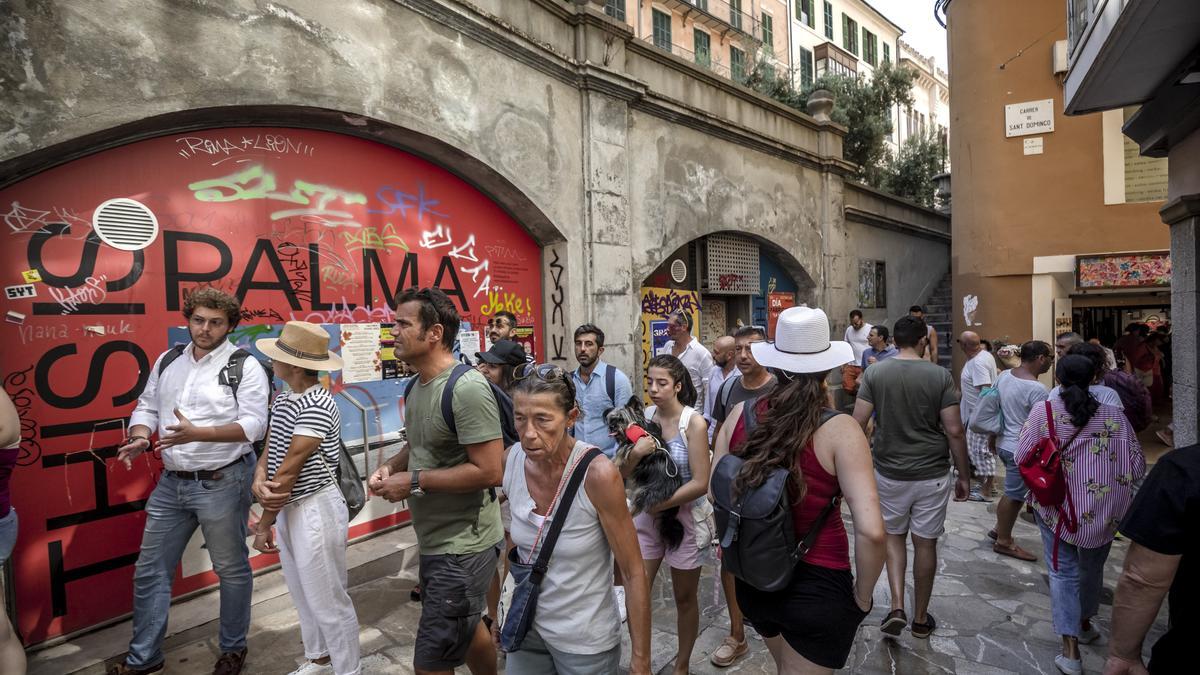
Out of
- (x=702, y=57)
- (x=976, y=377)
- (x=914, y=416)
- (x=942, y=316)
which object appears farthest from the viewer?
(x=702, y=57)

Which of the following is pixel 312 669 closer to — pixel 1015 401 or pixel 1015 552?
pixel 1015 552

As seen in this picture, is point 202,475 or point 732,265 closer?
point 202,475

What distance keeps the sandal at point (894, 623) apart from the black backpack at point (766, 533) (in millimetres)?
1854

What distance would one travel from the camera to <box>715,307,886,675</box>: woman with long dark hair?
2025 millimetres

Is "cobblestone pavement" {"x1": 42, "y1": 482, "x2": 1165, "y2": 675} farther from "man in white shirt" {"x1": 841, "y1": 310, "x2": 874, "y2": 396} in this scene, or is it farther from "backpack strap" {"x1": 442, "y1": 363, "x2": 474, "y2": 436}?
"man in white shirt" {"x1": 841, "y1": 310, "x2": 874, "y2": 396}

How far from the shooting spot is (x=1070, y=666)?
3.18 meters

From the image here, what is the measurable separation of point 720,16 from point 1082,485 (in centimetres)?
2330

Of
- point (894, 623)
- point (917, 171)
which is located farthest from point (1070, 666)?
point (917, 171)

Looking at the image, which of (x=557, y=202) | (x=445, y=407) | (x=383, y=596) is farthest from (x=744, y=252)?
(x=445, y=407)

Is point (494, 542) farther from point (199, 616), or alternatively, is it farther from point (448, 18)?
point (448, 18)

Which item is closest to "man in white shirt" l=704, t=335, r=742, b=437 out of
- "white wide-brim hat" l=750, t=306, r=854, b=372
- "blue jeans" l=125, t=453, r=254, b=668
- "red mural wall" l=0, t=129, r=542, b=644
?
"white wide-brim hat" l=750, t=306, r=854, b=372

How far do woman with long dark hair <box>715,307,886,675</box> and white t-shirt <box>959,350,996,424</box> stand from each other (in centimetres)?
521

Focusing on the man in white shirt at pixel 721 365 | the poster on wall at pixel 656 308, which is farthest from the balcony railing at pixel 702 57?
the man in white shirt at pixel 721 365

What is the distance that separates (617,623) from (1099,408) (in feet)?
9.38
